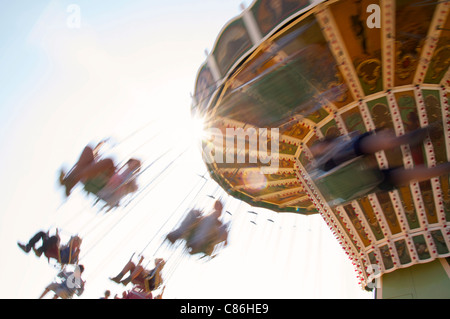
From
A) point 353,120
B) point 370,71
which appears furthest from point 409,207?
point 370,71

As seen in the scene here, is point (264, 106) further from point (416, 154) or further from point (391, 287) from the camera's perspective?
point (391, 287)

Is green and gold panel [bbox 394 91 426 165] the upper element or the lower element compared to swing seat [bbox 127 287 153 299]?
upper

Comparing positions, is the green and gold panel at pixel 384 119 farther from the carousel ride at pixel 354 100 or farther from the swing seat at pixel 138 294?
the swing seat at pixel 138 294

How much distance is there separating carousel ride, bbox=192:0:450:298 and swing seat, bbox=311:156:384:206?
0.18m

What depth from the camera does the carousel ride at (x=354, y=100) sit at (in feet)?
12.1

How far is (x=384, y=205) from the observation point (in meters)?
4.75

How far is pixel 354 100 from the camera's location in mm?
4527

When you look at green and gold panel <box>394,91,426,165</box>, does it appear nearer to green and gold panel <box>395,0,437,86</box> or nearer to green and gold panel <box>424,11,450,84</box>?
green and gold panel <box>395,0,437,86</box>

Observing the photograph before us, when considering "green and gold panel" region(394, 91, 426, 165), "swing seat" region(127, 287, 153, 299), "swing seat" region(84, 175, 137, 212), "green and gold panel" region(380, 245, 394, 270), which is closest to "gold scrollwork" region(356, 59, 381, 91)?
"green and gold panel" region(394, 91, 426, 165)

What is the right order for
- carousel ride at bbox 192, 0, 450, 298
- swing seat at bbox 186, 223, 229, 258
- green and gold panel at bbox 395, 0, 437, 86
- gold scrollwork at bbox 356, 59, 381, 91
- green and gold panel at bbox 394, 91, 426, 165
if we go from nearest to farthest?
green and gold panel at bbox 395, 0, 437, 86 → carousel ride at bbox 192, 0, 450, 298 → gold scrollwork at bbox 356, 59, 381, 91 → green and gold panel at bbox 394, 91, 426, 165 → swing seat at bbox 186, 223, 229, 258

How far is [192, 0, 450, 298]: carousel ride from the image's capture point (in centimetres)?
368
